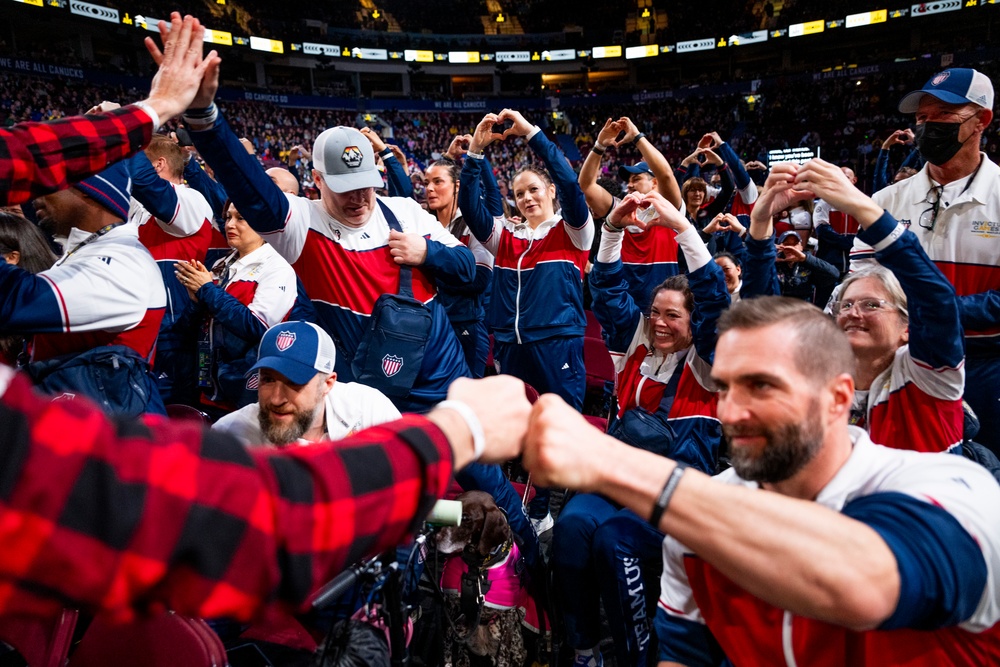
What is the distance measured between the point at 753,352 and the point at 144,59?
32728 millimetres

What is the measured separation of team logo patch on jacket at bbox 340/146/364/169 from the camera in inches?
104

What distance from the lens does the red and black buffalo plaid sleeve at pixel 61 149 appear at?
1.65 metres

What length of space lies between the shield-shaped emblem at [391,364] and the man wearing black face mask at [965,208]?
209 cm

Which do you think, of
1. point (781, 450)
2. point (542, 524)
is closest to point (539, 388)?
point (542, 524)

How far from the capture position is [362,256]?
2.78 metres

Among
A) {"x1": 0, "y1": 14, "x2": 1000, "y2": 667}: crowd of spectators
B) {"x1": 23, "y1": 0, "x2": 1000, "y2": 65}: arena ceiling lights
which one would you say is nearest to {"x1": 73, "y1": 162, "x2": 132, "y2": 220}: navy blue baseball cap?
{"x1": 0, "y1": 14, "x2": 1000, "y2": 667}: crowd of spectators

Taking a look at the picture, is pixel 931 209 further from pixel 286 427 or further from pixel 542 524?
pixel 286 427

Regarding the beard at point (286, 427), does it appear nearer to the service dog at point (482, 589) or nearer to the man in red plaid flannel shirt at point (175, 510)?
the service dog at point (482, 589)

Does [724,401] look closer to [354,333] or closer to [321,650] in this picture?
[321,650]

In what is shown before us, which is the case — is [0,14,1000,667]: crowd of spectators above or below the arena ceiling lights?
below

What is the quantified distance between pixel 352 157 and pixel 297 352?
2.87 feet

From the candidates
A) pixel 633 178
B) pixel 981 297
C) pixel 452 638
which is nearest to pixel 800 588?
pixel 452 638

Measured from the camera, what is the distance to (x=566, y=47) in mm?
34844

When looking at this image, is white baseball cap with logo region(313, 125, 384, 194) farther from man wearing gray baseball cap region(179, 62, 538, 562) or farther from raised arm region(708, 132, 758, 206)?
raised arm region(708, 132, 758, 206)
